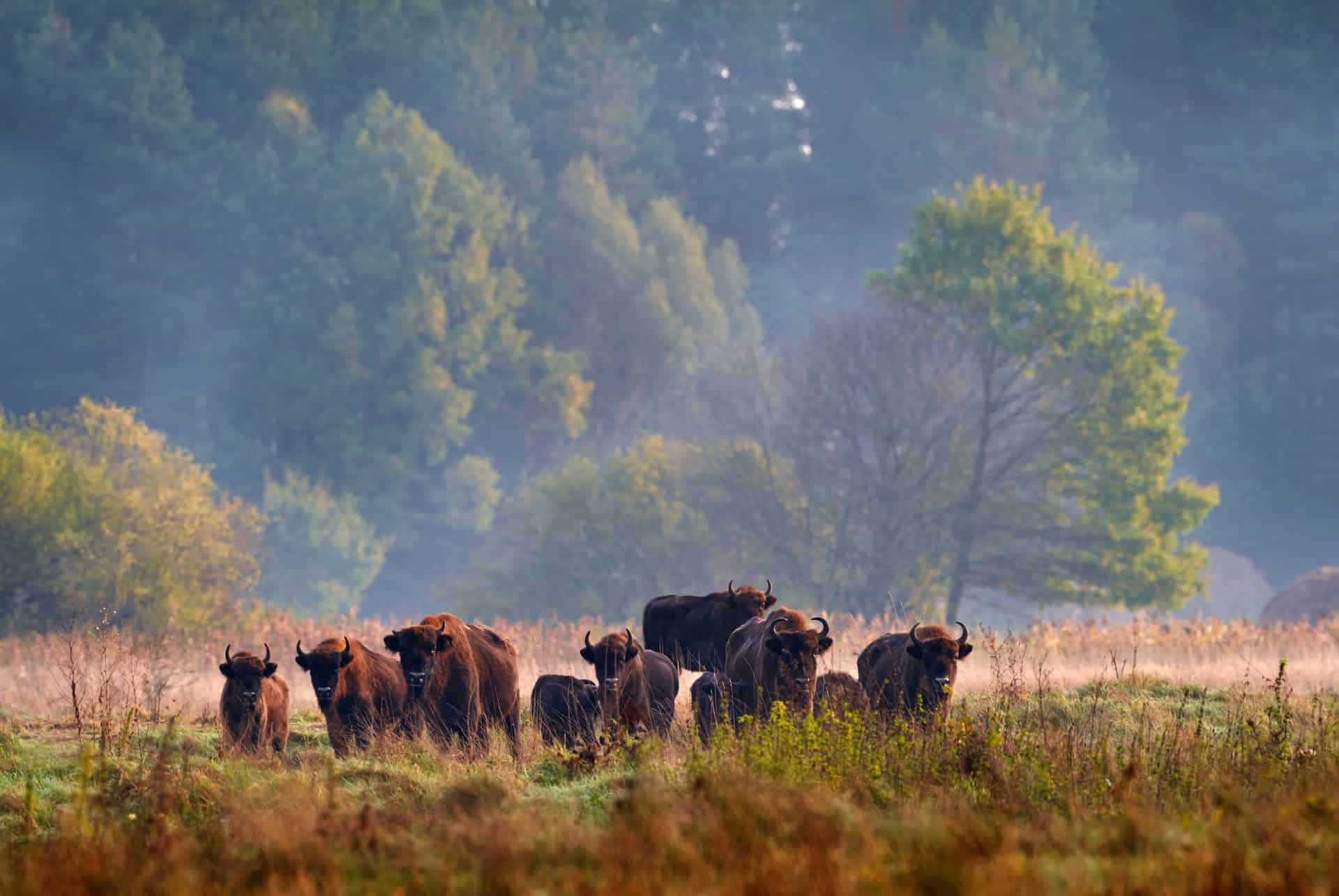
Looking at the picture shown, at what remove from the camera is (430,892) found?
733 cm

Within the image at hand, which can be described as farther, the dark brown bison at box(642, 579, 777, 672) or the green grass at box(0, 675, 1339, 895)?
the dark brown bison at box(642, 579, 777, 672)

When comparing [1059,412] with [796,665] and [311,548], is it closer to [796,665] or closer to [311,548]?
[311,548]

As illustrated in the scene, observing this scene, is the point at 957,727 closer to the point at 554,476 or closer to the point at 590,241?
the point at 554,476

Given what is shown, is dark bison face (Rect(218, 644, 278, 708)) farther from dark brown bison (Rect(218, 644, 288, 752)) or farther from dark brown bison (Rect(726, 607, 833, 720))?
dark brown bison (Rect(726, 607, 833, 720))

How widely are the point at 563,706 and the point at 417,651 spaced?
2.01 metres

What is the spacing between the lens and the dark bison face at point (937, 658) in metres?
12.8

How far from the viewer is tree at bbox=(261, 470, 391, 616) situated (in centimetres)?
5378

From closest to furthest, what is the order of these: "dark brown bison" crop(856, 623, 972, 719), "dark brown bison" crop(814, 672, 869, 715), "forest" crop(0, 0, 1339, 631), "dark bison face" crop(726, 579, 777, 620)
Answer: "dark brown bison" crop(814, 672, 869, 715) → "dark brown bison" crop(856, 623, 972, 719) → "dark bison face" crop(726, 579, 777, 620) → "forest" crop(0, 0, 1339, 631)

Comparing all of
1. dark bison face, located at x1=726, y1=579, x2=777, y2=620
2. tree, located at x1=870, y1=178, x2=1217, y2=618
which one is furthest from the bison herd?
tree, located at x1=870, y1=178, x2=1217, y2=618

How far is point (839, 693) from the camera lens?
13.1 meters

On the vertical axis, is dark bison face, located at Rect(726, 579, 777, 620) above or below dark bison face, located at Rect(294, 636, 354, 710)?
above

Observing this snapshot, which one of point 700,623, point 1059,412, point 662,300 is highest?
point 662,300

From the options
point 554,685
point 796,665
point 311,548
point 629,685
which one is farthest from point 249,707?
point 311,548

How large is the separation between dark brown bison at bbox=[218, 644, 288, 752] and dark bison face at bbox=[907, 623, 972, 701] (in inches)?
245
